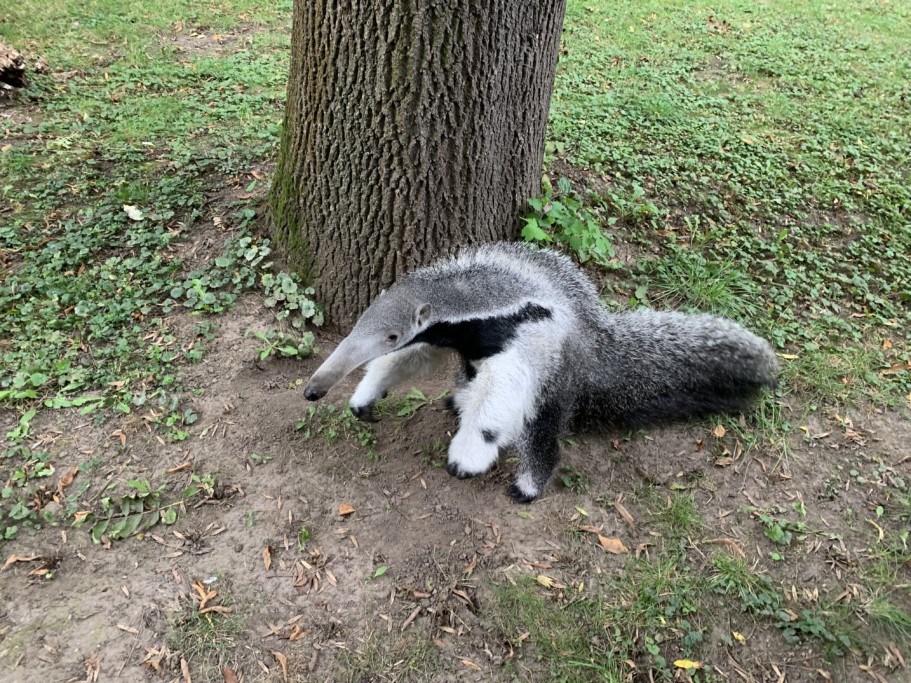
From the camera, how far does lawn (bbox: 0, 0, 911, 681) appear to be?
2.62 metres

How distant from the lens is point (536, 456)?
10.6ft

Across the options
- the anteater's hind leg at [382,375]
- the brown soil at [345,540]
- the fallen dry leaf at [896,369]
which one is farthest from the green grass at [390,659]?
the fallen dry leaf at [896,369]

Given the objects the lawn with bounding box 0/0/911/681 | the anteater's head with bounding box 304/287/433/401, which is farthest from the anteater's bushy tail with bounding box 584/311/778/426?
the anteater's head with bounding box 304/287/433/401

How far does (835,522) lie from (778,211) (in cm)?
300

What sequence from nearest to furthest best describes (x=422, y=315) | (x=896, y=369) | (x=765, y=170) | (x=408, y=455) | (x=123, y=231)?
(x=422, y=315)
(x=408, y=455)
(x=896, y=369)
(x=123, y=231)
(x=765, y=170)

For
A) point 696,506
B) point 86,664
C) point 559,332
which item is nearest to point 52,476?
point 86,664

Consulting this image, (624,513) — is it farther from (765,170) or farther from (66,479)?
(765,170)

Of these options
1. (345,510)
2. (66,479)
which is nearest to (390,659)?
(345,510)

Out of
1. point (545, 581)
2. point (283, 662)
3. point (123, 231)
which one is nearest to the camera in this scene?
point (283, 662)

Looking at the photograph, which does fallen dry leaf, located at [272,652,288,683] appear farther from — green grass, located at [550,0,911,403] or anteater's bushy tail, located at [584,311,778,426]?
green grass, located at [550,0,911,403]

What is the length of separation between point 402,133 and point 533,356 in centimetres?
147

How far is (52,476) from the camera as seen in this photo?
10.2 feet

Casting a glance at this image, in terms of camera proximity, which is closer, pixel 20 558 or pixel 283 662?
pixel 283 662

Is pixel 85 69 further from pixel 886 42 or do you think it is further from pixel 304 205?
pixel 886 42
